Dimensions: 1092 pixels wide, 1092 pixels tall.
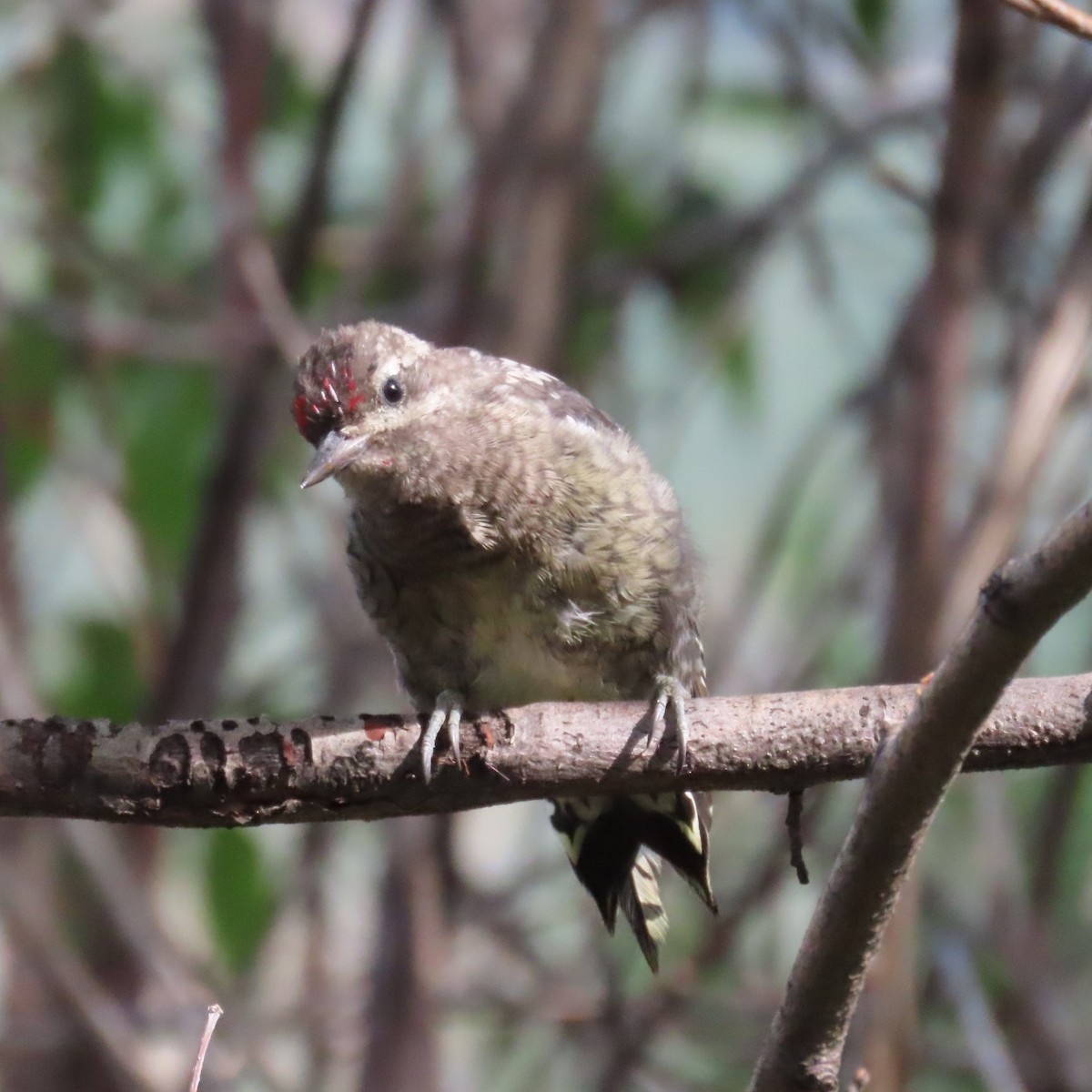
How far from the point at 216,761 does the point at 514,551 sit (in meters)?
0.89

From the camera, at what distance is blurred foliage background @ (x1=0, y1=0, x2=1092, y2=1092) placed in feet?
13.1

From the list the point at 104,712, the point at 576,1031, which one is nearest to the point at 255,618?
the point at 104,712

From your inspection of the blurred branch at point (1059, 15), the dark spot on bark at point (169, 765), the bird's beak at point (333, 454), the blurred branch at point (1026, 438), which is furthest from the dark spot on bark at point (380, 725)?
the blurred branch at point (1026, 438)

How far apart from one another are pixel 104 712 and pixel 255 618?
1090 mm

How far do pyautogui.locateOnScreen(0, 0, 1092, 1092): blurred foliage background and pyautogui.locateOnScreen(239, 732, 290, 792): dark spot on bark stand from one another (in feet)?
6.20

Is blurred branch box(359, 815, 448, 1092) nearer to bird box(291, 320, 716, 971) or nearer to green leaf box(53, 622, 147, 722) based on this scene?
green leaf box(53, 622, 147, 722)

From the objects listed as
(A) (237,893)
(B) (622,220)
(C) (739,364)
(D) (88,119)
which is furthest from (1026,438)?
(D) (88,119)

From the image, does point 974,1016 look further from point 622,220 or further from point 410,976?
point 622,220

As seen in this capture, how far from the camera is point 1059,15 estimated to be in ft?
5.33

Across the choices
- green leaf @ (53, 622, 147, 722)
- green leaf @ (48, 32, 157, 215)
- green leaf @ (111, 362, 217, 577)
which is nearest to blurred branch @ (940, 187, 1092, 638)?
green leaf @ (111, 362, 217, 577)

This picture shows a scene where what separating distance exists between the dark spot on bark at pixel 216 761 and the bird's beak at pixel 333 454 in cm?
72

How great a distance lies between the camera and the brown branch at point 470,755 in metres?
1.93

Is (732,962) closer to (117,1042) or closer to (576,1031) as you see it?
(576,1031)

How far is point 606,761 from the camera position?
214 centimetres
